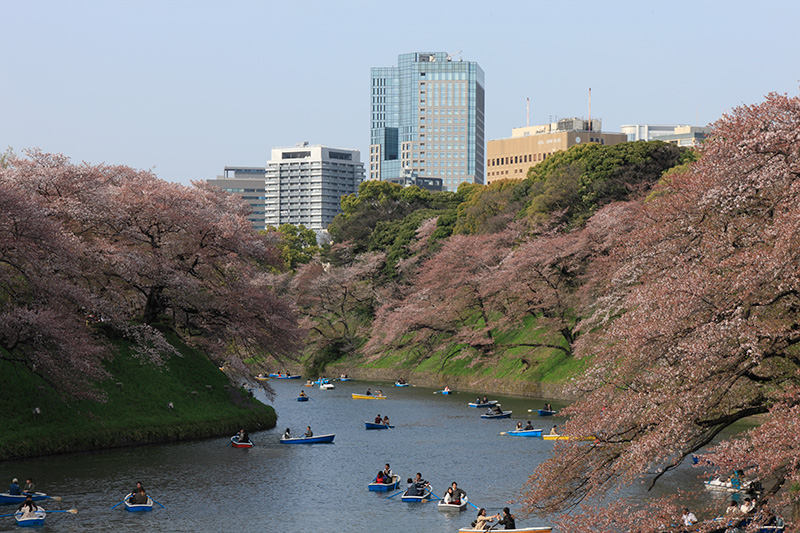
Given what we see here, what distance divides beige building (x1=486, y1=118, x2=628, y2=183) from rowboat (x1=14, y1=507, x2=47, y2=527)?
137388 mm

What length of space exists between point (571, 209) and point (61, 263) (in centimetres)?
4542

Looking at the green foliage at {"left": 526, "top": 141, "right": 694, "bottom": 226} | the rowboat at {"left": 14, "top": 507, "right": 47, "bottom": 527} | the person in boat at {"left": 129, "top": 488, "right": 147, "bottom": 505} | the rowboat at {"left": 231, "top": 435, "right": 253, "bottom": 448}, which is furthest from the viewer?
the green foliage at {"left": 526, "top": 141, "right": 694, "bottom": 226}

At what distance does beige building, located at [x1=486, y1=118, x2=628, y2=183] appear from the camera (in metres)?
164

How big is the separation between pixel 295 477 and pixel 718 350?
2326cm

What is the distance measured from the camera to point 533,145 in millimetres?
171750

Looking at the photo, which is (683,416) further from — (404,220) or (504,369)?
(404,220)

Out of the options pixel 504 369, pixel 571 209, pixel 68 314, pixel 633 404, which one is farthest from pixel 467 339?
pixel 633 404

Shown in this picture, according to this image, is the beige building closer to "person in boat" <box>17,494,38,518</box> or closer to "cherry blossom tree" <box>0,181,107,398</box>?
"cherry blossom tree" <box>0,181,107,398</box>

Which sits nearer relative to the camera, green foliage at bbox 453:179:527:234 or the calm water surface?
the calm water surface

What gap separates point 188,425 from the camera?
43.5m

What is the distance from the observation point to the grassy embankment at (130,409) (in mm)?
36438

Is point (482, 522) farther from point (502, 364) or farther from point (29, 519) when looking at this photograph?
point (502, 364)

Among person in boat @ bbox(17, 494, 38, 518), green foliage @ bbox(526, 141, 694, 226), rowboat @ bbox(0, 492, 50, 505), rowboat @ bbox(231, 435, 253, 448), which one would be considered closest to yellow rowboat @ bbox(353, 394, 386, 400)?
green foliage @ bbox(526, 141, 694, 226)

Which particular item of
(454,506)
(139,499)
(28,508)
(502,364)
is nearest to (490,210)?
(502,364)
